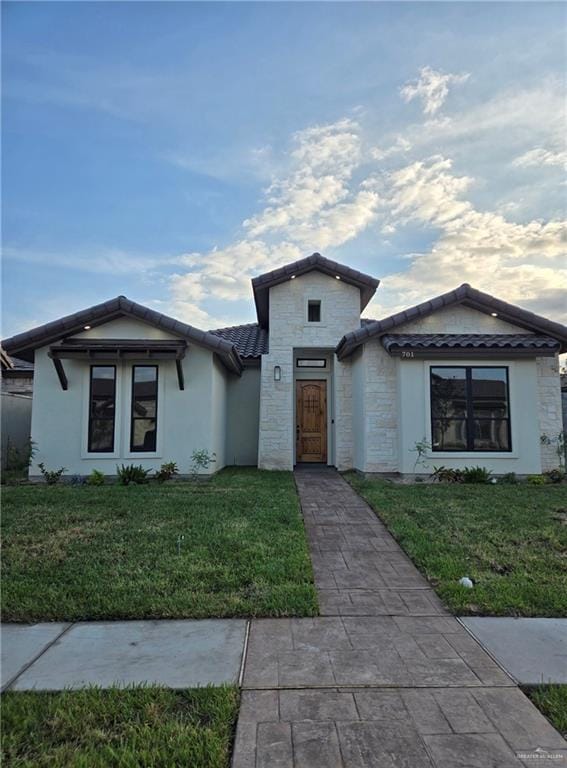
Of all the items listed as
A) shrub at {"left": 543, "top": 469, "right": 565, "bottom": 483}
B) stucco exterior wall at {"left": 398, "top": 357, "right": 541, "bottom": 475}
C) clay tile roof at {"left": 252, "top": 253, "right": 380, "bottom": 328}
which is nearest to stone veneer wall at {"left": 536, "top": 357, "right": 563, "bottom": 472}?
shrub at {"left": 543, "top": 469, "right": 565, "bottom": 483}

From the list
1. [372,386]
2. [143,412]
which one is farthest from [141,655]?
[372,386]

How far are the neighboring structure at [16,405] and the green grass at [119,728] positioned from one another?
1219 cm

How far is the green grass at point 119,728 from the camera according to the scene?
6.97 ft

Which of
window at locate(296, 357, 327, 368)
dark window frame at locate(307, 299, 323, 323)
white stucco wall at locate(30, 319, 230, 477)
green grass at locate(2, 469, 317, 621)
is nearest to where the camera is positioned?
green grass at locate(2, 469, 317, 621)

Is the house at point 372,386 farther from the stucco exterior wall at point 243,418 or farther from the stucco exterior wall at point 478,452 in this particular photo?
the stucco exterior wall at point 243,418

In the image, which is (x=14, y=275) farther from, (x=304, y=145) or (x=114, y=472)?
(x=304, y=145)

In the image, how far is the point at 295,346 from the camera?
1352 centimetres

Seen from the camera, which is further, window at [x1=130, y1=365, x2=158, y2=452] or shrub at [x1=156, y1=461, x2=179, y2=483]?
window at [x1=130, y1=365, x2=158, y2=452]

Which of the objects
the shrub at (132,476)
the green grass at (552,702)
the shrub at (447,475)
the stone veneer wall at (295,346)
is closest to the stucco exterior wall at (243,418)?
the stone veneer wall at (295,346)

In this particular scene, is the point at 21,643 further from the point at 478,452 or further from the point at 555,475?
the point at 555,475

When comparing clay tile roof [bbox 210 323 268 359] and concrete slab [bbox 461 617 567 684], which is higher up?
clay tile roof [bbox 210 323 268 359]

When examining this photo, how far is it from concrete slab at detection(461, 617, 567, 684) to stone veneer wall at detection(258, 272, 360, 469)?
9332 mm

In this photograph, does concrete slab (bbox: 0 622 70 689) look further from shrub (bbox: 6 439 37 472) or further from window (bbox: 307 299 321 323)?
window (bbox: 307 299 321 323)

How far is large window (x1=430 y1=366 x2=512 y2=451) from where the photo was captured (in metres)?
10.7
